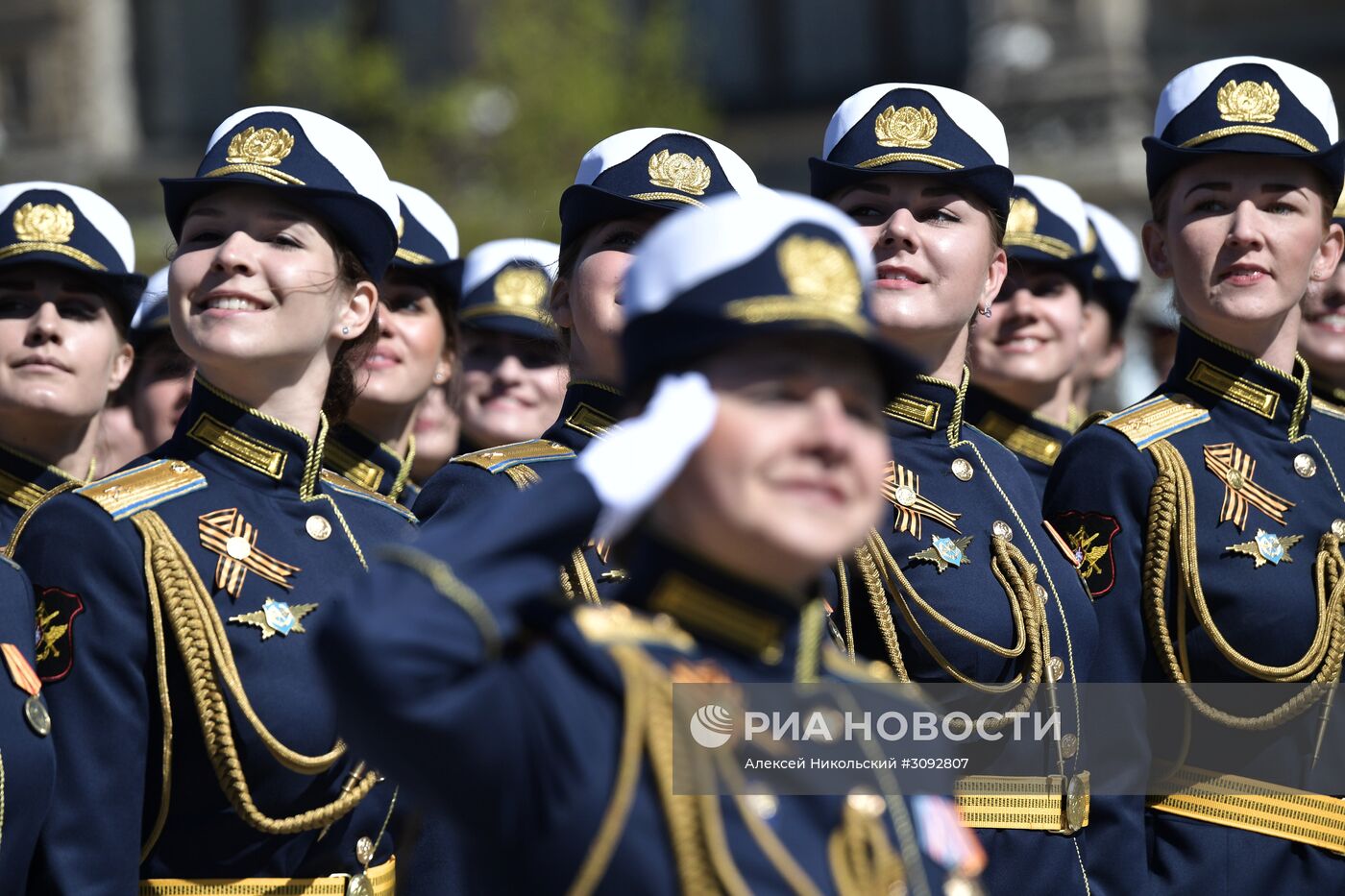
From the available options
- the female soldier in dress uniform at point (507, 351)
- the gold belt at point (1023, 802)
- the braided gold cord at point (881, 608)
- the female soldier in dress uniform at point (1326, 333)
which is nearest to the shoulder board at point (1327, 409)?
the female soldier in dress uniform at point (1326, 333)

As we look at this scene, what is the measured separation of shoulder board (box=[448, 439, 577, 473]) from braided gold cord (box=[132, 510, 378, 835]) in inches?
23.8

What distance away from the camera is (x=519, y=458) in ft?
13.4

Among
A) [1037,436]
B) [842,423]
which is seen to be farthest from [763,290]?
[1037,436]

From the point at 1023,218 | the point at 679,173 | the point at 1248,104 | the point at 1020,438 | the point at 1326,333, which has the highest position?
the point at 1248,104

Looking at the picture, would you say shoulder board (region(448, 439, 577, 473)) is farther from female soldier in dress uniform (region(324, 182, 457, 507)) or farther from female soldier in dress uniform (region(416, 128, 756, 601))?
female soldier in dress uniform (region(324, 182, 457, 507))

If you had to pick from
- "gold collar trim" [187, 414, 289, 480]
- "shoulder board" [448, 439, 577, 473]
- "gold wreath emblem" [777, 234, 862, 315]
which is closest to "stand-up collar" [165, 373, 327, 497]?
"gold collar trim" [187, 414, 289, 480]

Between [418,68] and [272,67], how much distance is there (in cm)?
308

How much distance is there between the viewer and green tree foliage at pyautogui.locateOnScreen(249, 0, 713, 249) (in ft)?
49.3

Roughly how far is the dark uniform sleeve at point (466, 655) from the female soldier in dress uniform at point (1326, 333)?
360 centimetres

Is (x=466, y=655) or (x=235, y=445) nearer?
(x=466, y=655)

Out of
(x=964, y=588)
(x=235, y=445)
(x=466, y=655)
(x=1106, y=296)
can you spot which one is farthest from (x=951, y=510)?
(x=1106, y=296)

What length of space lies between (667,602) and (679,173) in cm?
183

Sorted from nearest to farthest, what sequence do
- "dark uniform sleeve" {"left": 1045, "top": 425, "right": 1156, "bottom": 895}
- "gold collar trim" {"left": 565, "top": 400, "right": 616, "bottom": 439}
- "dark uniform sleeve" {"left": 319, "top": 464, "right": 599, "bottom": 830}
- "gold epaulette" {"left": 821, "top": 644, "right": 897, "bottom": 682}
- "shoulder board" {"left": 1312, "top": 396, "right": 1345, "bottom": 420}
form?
"dark uniform sleeve" {"left": 319, "top": 464, "right": 599, "bottom": 830}
"gold epaulette" {"left": 821, "top": 644, "right": 897, "bottom": 682}
"gold collar trim" {"left": 565, "top": 400, "right": 616, "bottom": 439}
"dark uniform sleeve" {"left": 1045, "top": 425, "right": 1156, "bottom": 895}
"shoulder board" {"left": 1312, "top": 396, "right": 1345, "bottom": 420}

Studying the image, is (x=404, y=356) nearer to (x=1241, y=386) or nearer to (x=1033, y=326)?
A: (x=1033, y=326)
